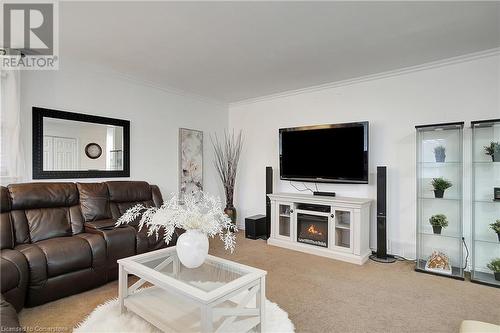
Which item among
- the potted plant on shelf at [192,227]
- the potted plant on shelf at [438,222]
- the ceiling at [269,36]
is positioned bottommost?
the potted plant on shelf at [438,222]

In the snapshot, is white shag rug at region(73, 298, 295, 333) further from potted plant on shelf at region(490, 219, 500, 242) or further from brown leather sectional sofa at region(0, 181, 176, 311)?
potted plant on shelf at region(490, 219, 500, 242)

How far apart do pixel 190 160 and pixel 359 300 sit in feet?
10.7

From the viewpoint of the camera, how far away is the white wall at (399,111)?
314 cm

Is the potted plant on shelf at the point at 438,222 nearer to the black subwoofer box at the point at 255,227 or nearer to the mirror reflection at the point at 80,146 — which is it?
the black subwoofer box at the point at 255,227

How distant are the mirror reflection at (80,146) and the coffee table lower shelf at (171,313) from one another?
199cm

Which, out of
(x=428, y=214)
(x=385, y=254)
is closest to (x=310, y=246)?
(x=385, y=254)

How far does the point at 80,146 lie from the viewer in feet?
11.3

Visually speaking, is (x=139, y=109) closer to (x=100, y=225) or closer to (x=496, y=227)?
(x=100, y=225)

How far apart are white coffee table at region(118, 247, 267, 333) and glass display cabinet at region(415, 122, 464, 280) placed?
2.30 meters

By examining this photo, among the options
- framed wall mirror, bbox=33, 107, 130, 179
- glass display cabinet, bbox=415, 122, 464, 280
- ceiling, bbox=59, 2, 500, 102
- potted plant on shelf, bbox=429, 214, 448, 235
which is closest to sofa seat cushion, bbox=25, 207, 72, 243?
framed wall mirror, bbox=33, 107, 130, 179

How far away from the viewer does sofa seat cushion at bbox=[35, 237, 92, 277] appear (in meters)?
2.34

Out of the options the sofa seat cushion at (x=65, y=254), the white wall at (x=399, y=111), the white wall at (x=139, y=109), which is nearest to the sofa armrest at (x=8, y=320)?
the sofa seat cushion at (x=65, y=254)

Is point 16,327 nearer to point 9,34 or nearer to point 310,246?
point 9,34

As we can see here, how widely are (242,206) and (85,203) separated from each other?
2.81 m
